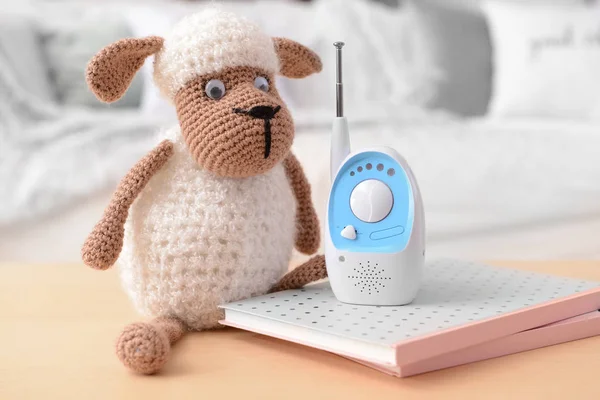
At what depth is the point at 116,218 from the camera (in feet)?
1.98

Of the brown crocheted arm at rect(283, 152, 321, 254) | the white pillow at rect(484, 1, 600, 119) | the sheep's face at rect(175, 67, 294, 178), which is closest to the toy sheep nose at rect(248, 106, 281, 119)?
the sheep's face at rect(175, 67, 294, 178)

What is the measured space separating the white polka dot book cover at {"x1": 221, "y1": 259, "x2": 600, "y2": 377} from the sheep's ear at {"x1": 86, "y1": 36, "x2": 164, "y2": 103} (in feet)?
0.67

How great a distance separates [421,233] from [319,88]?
1.48m

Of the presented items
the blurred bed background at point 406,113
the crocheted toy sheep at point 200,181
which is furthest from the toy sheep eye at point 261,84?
the blurred bed background at point 406,113

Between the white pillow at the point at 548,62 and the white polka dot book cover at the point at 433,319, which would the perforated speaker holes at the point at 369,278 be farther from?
the white pillow at the point at 548,62

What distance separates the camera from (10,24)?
81.8 inches

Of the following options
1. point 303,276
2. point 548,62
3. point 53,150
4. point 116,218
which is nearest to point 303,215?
point 303,276

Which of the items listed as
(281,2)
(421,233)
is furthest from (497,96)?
(421,233)

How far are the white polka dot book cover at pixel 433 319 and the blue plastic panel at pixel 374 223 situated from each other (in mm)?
22

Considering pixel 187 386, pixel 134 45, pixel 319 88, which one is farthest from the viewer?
pixel 319 88

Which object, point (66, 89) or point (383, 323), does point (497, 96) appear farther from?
point (383, 323)

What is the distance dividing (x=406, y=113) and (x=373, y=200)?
1.38 m

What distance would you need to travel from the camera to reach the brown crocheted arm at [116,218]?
1.95 ft

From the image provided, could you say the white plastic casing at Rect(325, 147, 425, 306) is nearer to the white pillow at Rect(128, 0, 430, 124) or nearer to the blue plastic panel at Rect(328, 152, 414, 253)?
the blue plastic panel at Rect(328, 152, 414, 253)
